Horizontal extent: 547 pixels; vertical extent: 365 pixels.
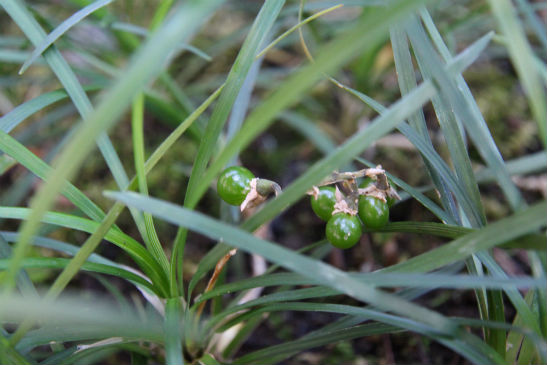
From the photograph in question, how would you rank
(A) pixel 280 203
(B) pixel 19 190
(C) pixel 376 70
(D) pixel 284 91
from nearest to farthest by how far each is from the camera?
(D) pixel 284 91 < (A) pixel 280 203 < (B) pixel 19 190 < (C) pixel 376 70

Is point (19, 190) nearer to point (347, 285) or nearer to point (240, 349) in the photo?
point (240, 349)

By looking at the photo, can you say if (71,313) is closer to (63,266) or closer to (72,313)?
(72,313)

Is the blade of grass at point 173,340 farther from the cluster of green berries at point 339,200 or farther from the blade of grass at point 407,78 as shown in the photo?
the blade of grass at point 407,78

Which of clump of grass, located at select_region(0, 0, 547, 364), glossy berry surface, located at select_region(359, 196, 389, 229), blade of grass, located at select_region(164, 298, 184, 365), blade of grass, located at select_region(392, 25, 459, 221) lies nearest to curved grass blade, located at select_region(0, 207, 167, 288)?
clump of grass, located at select_region(0, 0, 547, 364)

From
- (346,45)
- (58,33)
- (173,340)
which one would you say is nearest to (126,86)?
(346,45)

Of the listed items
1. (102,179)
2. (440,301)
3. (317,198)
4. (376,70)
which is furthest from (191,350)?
(376,70)

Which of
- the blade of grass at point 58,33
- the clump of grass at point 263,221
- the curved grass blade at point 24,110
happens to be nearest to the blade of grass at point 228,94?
the clump of grass at point 263,221

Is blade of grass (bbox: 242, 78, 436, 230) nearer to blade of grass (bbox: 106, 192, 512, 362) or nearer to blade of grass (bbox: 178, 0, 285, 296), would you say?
blade of grass (bbox: 106, 192, 512, 362)
